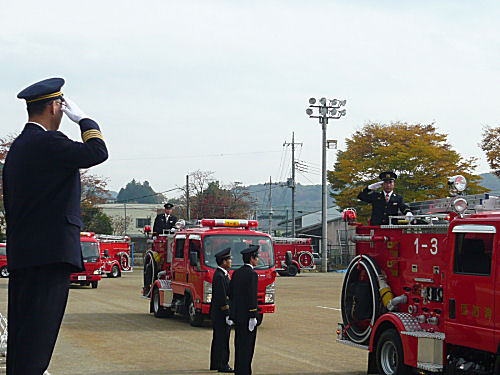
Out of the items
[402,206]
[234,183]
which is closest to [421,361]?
[402,206]

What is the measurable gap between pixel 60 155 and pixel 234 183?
9258 centimetres

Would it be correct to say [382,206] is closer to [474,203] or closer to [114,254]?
[474,203]

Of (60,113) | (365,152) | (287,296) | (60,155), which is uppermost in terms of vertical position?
(365,152)

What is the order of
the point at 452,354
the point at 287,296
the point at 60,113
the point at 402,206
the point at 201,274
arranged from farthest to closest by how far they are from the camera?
the point at 287,296 < the point at 201,274 < the point at 402,206 < the point at 452,354 < the point at 60,113

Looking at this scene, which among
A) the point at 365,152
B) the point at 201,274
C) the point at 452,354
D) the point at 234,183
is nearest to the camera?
the point at 452,354

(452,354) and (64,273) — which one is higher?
(64,273)

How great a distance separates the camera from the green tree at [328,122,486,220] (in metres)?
50.5

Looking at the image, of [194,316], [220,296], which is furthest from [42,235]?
[194,316]

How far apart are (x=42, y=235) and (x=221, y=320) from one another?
8.04 meters

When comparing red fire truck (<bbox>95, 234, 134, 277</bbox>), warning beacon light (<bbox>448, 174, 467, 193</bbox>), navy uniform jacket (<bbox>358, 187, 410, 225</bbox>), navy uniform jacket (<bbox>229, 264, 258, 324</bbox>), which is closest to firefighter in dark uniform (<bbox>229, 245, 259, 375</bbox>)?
navy uniform jacket (<bbox>229, 264, 258, 324</bbox>)

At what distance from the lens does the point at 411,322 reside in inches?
385

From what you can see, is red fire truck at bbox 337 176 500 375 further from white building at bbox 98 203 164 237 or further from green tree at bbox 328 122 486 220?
white building at bbox 98 203 164 237

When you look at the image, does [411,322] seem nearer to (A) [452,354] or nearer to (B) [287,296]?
(A) [452,354]

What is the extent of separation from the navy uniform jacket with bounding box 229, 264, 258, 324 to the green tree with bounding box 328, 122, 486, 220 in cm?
3925
